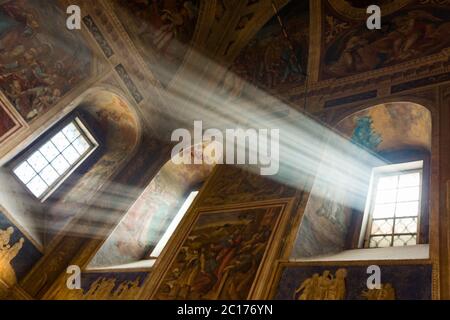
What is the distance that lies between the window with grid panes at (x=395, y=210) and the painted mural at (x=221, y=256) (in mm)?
1763

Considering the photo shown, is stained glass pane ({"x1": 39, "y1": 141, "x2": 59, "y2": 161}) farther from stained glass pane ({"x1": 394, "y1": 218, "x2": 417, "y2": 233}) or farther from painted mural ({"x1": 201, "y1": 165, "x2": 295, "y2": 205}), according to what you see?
stained glass pane ({"x1": 394, "y1": 218, "x2": 417, "y2": 233})

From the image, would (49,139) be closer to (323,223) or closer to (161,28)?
(161,28)

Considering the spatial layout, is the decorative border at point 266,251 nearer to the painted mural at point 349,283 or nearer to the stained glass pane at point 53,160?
the painted mural at point 349,283

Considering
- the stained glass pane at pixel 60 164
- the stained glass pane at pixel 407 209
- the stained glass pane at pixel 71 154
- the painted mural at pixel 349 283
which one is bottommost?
the painted mural at pixel 349 283

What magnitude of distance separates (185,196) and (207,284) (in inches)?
159

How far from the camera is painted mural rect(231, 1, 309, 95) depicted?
31.2 feet

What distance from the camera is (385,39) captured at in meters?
8.39

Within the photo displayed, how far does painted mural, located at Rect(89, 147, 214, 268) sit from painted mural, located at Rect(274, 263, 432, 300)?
397 cm

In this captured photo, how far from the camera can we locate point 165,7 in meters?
9.95

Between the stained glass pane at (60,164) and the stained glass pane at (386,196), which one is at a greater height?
the stained glass pane at (386,196)

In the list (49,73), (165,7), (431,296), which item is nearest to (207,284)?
(431,296)

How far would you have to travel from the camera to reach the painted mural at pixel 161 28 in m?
9.48

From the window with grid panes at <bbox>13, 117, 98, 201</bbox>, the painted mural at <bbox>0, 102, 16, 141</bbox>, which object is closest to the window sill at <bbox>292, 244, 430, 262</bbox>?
the painted mural at <bbox>0, 102, 16, 141</bbox>

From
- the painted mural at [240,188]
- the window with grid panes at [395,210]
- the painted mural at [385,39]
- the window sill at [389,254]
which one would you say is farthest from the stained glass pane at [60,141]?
the window with grid panes at [395,210]
